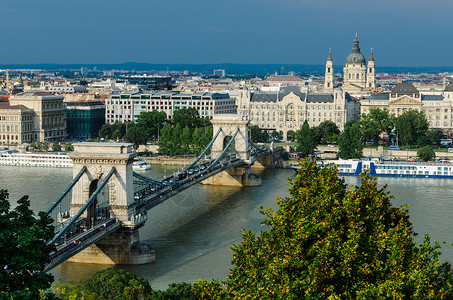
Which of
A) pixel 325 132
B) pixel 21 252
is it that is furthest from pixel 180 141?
pixel 21 252

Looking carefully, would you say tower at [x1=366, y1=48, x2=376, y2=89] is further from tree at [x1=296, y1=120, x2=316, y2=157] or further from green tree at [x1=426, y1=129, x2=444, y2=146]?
tree at [x1=296, y1=120, x2=316, y2=157]

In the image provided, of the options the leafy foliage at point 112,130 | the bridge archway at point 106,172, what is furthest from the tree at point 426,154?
the bridge archway at point 106,172

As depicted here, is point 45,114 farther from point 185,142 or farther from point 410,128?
point 410,128

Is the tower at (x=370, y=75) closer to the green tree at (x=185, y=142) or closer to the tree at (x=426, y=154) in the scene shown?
the tree at (x=426, y=154)

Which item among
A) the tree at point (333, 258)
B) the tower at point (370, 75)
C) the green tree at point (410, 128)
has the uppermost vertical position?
the tower at point (370, 75)

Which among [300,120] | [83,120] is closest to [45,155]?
[83,120]

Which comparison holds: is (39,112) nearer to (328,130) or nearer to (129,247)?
(328,130)
